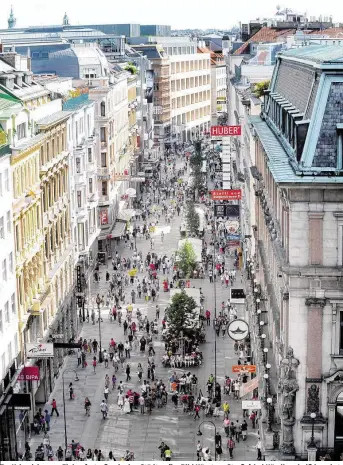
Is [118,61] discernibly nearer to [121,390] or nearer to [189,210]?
[189,210]

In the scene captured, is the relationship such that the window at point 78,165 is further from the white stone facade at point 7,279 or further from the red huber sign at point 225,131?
the white stone facade at point 7,279

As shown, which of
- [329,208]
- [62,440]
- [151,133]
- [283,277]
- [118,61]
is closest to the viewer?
[329,208]

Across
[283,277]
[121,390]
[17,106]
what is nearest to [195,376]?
[121,390]

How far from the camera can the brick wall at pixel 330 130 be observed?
39.7m

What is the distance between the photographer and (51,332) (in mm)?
70188

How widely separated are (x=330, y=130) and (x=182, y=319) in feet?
117

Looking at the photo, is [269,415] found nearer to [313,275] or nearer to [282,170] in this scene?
[313,275]

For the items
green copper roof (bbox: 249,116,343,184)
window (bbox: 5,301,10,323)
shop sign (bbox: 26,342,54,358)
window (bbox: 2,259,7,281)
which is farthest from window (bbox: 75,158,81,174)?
green copper roof (bbox: 249,116,343,184)

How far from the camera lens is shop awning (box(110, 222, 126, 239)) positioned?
113762 mm

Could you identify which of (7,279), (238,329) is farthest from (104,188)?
(238,329)

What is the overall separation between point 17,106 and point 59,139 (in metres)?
15.7

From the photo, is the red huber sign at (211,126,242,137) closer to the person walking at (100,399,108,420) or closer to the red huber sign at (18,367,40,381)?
the person walking at (100,399,108,420)

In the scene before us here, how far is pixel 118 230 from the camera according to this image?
11625 cm

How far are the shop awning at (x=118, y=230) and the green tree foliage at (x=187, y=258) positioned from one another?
15679mm
